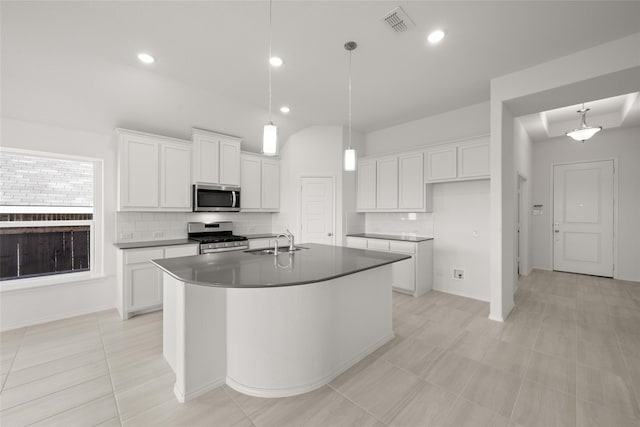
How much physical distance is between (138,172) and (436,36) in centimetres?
393

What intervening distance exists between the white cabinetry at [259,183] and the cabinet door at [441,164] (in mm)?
2805

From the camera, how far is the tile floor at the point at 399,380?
1781mm

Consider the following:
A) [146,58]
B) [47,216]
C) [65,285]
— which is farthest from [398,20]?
[65,285]

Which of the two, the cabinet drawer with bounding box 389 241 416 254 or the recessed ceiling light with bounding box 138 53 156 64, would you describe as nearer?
the recessed ceiling light with bounding box 138 53 156 64

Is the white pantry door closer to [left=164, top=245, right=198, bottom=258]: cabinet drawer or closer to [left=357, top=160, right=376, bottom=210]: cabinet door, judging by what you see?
[left=357, top=160, right=376, bottom=210]: cabinet door

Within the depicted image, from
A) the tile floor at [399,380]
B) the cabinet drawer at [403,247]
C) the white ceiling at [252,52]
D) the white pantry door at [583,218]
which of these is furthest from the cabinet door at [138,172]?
the white pantry door at [583,218]

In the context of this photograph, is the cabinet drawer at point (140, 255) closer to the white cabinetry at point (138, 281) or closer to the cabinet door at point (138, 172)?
the white cabinetry at point (138, 281)

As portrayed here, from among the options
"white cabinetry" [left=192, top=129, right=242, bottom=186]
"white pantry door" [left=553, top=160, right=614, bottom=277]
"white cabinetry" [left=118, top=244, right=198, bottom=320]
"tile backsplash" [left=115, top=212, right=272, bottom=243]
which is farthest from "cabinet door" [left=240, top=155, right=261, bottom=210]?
"white pantry door" [left=553, top=160, right=614, bottom=277]

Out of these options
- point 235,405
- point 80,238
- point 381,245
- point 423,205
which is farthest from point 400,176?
point 80,238

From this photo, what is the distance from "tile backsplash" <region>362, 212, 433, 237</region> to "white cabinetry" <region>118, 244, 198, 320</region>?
3579mm

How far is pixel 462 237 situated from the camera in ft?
14.1

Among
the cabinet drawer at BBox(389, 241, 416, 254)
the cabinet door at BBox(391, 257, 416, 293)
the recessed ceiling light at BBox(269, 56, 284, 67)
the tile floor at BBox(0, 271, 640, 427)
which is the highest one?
the recessed ceiling light at BBox(269, 56, 284, 67)

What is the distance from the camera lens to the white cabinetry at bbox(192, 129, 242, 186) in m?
4.19

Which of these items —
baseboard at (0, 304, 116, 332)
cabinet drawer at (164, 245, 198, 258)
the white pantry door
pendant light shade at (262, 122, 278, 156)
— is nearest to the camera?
pendant light shade at (262, 122, 278, 156)
